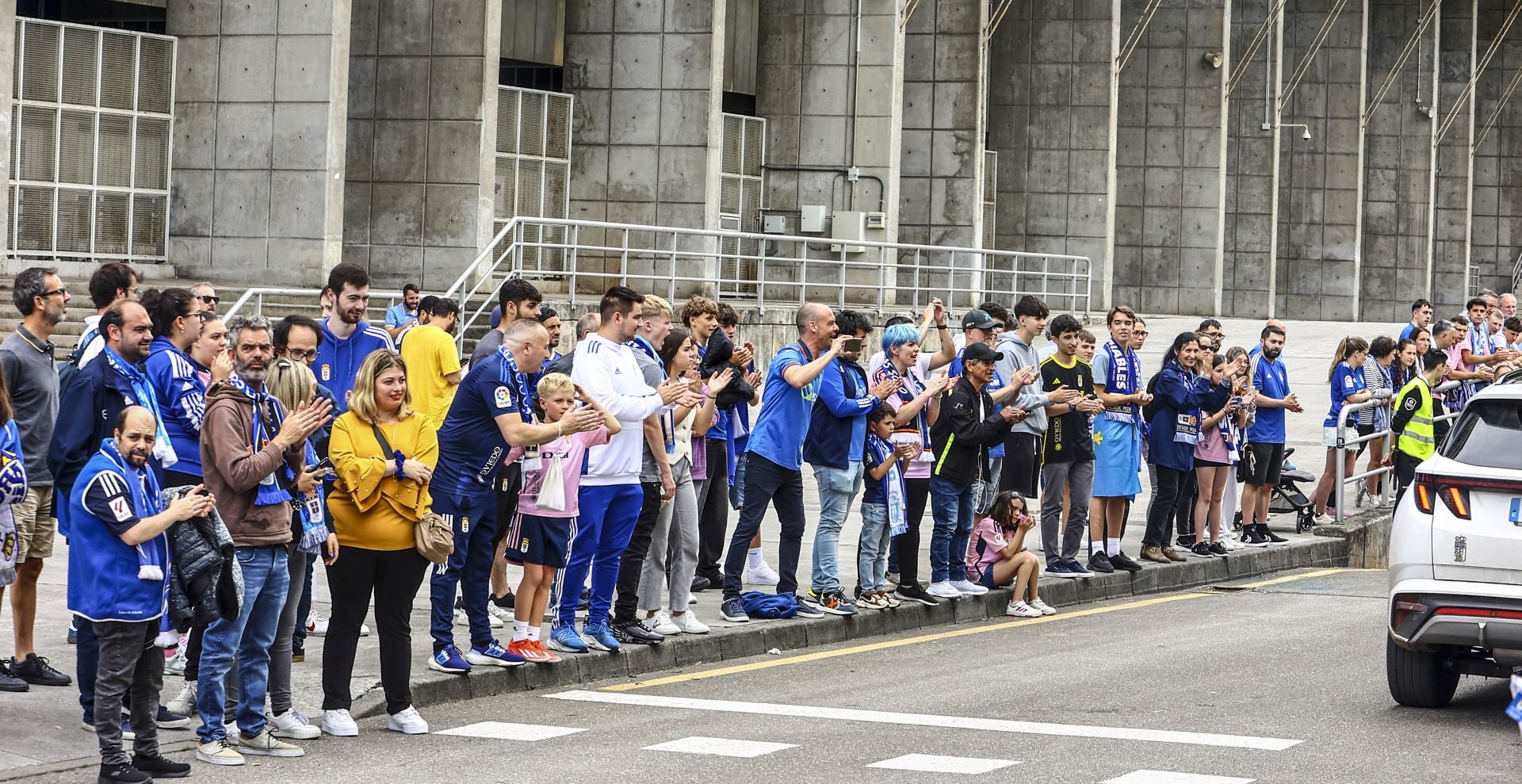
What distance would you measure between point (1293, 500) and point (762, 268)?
9925 millimetres

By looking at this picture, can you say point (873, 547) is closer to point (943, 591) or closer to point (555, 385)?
point (943, 591)

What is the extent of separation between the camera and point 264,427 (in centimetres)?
823

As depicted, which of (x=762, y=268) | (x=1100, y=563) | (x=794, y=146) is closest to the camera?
(x=1100, y=563)

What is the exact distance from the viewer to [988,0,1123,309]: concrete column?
40188 mm

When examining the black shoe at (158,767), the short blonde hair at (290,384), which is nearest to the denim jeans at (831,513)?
the short blonde hair at (290,384)

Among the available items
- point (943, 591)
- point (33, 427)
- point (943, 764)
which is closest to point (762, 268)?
point (943, 591)

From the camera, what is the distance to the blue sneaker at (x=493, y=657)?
9969 mm

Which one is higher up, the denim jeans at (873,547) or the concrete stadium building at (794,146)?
the concrete stadium building at (794,146)

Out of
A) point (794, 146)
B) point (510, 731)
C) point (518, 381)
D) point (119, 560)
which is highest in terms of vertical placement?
point (794, 146)

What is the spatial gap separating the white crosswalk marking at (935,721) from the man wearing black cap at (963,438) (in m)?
3.38

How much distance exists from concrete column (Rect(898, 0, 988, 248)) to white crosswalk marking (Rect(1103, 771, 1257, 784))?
28.9m

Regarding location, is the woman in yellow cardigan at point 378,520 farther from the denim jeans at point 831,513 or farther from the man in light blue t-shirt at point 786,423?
the denim jeans at point 831,513

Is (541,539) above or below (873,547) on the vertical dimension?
above

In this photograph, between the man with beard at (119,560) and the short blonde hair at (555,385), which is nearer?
the man with beard at (119,560)
